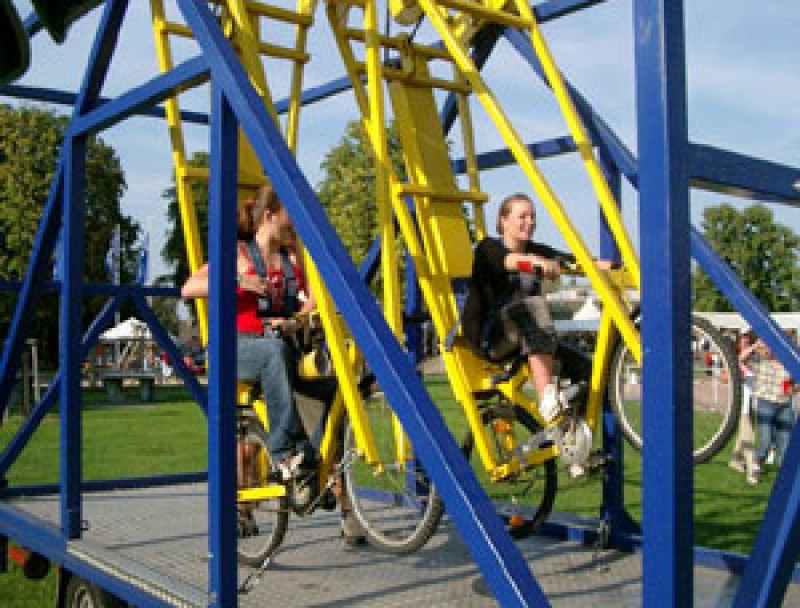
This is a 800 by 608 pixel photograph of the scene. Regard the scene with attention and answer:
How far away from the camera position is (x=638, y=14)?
7.19 feet

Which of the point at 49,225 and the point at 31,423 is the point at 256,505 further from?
the point at 31,423

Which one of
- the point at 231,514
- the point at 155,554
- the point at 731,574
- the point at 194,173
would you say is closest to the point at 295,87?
the point at 194,173

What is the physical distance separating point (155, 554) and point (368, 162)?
38.1 meters

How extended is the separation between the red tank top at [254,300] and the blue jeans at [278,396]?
131 mm

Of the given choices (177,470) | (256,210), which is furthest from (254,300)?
(177,470)

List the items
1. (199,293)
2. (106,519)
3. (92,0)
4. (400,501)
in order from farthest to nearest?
(400,501) < (106,519) < (199,293) < (92,0)

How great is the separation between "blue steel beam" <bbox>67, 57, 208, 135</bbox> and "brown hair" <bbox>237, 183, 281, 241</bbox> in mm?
793

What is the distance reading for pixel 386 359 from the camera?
2.54 metres

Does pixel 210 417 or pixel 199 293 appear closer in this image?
pixel 210 417

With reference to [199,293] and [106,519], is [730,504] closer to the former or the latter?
[106,519]

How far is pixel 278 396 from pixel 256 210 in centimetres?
92

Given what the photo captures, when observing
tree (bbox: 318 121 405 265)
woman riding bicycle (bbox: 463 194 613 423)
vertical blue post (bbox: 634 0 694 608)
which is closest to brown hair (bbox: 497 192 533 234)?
woman riding bicycle (bbox: 463 194 613 423)

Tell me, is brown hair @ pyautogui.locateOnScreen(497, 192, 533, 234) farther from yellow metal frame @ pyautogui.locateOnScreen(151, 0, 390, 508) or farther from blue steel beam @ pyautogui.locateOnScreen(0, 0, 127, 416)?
blue steel beam @ pyautogui.locateOnScreen(0, 0, 127, 416)

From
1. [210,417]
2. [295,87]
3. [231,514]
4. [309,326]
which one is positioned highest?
[295,87]
